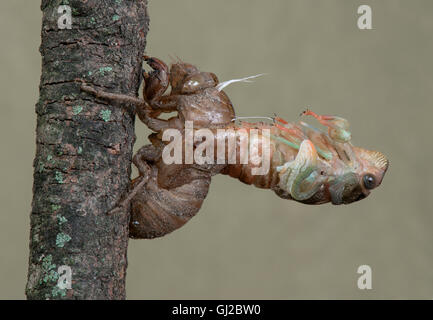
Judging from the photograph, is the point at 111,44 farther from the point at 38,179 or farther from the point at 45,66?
the point at 38,179

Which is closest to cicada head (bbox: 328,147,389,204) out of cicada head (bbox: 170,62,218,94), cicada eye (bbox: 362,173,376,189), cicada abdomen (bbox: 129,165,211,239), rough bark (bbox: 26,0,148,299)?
cicada eye (bbox: 362,173,376,189)

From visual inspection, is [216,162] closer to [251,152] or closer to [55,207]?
[251,152]

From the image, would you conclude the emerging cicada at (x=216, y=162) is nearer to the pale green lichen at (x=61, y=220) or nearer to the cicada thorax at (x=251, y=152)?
the cicada thorax at (x=251, y=152)

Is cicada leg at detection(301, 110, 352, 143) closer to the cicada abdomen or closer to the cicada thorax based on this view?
the cicada thorax

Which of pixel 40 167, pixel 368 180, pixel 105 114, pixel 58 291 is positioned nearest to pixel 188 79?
pixel 105 114

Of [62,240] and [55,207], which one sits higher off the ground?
[55,207]
